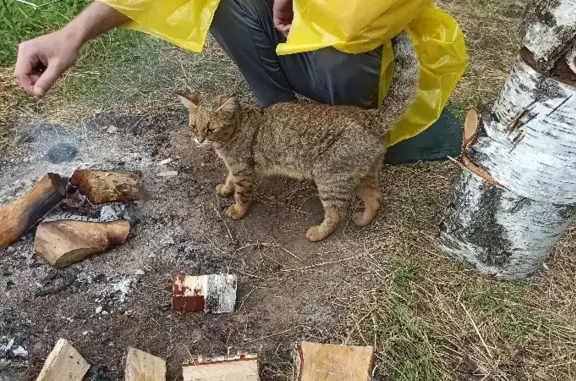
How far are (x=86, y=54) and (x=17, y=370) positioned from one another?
2.88 m

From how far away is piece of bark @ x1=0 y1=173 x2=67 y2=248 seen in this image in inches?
131

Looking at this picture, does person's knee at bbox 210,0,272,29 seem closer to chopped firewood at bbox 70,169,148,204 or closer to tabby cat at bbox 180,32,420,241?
tabby cat at bbox 180,32,420,241

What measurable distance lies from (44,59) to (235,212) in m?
1.32

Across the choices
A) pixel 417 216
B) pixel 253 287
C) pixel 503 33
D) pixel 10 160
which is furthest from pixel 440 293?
pixel 503 33

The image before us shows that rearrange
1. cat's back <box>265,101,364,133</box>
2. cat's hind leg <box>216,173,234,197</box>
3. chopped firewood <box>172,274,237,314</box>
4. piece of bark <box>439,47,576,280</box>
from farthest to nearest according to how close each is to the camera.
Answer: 1. cat's hind leg <box>216,173,234,197</box>
2. cat's back <box>265,101,364,133</box>
3. chopped firewood <box>172,274,237,314</box>
4. piece of bark <box>439,47,576,280</box>

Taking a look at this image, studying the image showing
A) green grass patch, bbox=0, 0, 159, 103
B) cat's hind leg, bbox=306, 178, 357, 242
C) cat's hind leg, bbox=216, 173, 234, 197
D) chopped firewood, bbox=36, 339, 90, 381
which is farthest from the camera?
green grass patch, bbox=0, 0, 159, 103

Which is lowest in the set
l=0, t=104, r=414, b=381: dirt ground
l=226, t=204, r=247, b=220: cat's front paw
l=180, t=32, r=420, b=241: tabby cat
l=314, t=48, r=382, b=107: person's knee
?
l=0, t=104, r=414, b=381: dirt ground

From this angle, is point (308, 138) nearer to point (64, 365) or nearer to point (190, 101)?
point (190, 101)

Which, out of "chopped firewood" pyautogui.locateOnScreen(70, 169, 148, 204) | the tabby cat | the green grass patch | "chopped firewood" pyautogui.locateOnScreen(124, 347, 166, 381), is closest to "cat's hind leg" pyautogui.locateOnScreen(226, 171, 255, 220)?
the tabby cat

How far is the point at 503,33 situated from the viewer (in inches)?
220

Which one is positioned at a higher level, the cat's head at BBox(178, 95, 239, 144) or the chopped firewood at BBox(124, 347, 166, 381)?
the cat's head at BBox(178, 95, 239, 144)

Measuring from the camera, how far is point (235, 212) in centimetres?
363

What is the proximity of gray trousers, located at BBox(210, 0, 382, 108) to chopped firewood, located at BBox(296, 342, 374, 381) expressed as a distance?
5.22 feet

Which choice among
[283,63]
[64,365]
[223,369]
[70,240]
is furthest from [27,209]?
[283,63]
